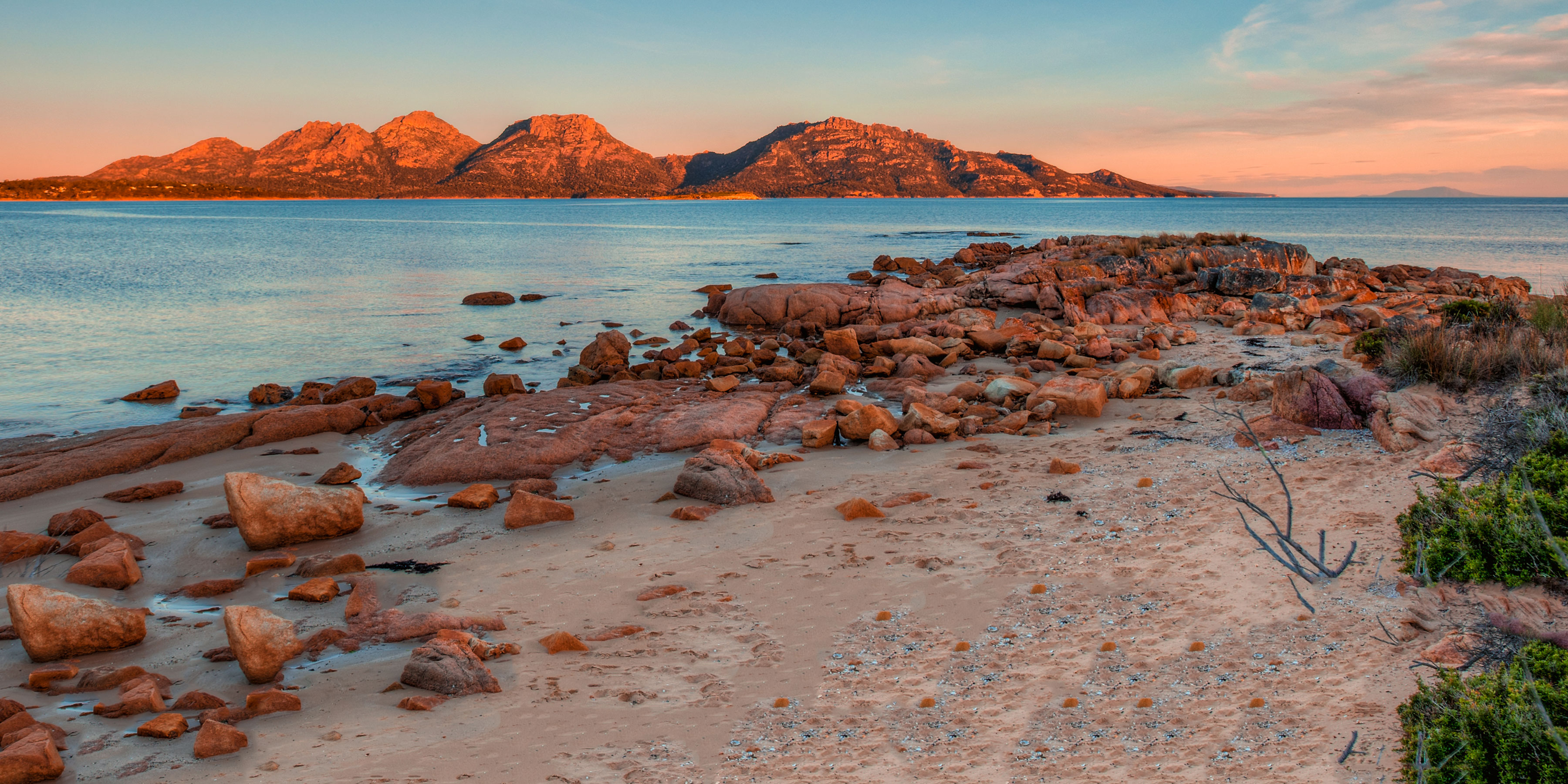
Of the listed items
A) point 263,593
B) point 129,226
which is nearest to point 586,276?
point 263,593

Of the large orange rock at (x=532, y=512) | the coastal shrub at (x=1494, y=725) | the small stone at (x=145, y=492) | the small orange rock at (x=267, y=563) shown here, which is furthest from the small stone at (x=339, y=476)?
the coastal shrub at (x=1494, y=725)

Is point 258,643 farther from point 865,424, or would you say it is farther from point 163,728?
point 865,424

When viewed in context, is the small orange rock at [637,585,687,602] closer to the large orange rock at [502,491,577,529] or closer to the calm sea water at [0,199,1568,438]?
the large orange rock at [502,491,577,529]

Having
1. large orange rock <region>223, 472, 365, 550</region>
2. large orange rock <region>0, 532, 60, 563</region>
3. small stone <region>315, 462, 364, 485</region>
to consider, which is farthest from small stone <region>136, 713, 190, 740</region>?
small stone <region>315, 462, 364, 485</region>

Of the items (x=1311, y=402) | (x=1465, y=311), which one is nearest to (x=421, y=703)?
(x=1311, y=402)

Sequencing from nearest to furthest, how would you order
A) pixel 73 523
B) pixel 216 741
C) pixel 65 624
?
1. pixel 216 741
2. pixel 65 624
3. pixel 73 523

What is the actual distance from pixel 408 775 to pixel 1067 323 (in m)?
18.3

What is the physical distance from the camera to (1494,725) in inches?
120

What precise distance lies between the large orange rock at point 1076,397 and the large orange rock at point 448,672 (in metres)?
8.41

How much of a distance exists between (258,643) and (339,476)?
4.97 metres

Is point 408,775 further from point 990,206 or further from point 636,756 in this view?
point 990,206

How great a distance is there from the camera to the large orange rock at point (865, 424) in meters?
10.3

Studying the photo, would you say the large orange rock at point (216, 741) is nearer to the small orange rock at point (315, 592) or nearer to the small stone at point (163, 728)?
the small stone at point (163, 728)

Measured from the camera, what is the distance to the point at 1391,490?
677 centimetres
